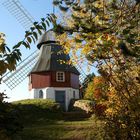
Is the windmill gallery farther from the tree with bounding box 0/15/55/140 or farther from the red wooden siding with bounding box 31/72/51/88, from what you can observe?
the tree with bounding box 0/15/55/140

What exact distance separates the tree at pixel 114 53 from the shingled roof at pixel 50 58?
23464 millimetres

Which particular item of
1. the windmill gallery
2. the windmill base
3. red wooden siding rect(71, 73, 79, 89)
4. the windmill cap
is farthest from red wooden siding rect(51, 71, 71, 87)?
the windmill cap

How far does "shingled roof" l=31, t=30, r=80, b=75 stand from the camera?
1598 inches

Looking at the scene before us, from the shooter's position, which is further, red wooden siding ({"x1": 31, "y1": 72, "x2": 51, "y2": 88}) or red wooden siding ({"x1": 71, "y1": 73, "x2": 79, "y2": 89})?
red wooden siding ({"x1": 71, "y1": 73, "x2": 79, "y2": 89})

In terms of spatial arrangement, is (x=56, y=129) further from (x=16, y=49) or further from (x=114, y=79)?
(x=16, y=49)

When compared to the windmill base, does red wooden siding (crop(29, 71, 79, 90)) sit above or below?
above

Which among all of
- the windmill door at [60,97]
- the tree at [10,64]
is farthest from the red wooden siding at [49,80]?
the tree at [10,64]

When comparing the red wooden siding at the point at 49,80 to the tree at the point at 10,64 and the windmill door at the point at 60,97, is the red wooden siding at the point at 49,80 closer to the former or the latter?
the windmill door at the point at 60,97

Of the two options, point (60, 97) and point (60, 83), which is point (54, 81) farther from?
point (60, 97)

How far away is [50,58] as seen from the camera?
137 feet

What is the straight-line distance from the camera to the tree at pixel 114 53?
12555 millimetres

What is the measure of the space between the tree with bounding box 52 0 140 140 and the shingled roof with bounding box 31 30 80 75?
924 inches

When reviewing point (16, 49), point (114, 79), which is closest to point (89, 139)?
point (114, 79)

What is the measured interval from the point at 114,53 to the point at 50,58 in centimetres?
2645
